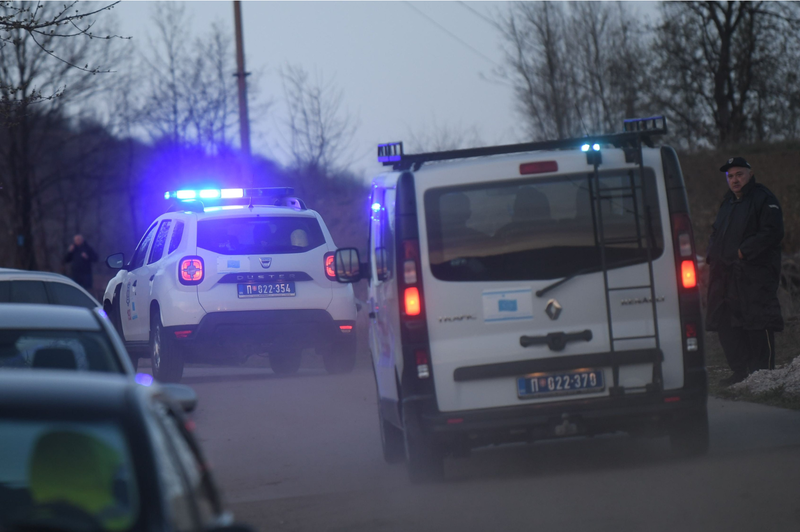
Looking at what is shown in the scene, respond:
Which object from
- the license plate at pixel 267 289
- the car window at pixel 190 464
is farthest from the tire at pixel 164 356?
the car window at pixel 190 464

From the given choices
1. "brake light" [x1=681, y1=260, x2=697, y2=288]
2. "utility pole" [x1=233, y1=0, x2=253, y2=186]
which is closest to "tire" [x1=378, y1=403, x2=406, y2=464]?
"brake light" [x1=681, y1=260, x2=697, y2=288]

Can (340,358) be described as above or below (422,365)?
below

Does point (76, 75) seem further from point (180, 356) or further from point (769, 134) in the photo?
point (180, 356)

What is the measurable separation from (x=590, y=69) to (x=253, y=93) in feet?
39.5

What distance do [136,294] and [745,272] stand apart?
Result: 24.3ft

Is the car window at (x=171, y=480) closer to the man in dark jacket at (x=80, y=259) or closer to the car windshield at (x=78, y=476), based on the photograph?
the car windshield at (x=78, y=476)

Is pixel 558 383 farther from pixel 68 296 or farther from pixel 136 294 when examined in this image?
pixel 136 294

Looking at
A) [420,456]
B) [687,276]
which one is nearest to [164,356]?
[420,456]

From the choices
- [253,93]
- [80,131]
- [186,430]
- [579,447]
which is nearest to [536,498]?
[579,447]

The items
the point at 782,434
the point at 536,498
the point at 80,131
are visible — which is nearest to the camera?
the point at 536,498

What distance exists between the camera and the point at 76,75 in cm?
4200

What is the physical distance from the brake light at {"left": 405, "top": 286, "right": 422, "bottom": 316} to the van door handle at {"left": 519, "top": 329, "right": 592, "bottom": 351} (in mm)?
643

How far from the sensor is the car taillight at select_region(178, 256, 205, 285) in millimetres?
13508

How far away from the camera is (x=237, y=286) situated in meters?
13.7
